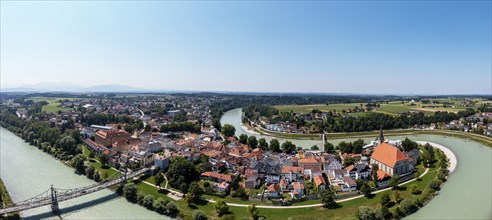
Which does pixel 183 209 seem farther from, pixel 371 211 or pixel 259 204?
pixel 371 211

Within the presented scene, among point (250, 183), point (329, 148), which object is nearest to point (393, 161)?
point (329, 148)

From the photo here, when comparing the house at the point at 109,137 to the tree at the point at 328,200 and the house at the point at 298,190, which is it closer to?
the house at the point at 298,190

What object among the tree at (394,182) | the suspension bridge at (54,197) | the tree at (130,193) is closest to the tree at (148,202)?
the tree at (130,193)

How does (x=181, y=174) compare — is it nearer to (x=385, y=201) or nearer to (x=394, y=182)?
(x=385, y=201)

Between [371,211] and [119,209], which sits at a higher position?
[371,211]

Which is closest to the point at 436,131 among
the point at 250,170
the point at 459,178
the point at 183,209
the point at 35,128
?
the point at 459,178

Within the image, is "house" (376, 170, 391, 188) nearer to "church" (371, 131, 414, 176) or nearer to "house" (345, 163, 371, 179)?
"house" (345, 163, 371, 179)
